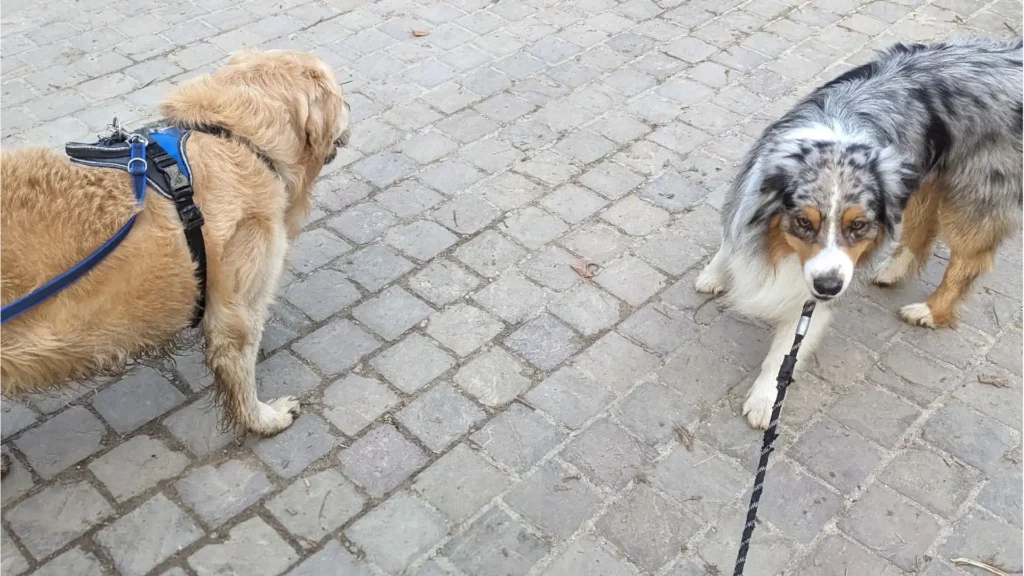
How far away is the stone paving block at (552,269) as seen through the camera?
4.60 m

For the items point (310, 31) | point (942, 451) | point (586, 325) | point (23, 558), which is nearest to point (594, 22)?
point (310, 31)

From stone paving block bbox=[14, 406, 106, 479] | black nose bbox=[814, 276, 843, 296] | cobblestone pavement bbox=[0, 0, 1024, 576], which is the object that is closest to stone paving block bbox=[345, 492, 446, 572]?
cobblestone pavement bbox=[0, 0, 1024, 576]

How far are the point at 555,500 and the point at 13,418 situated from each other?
2.53m

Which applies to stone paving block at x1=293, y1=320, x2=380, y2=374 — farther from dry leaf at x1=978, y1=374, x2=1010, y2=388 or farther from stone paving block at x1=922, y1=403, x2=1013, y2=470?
dry leaf at x1=978, y1=374, x2=1010, y2=388

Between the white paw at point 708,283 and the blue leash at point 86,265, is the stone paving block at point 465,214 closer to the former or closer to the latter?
the white paw at point 708,283

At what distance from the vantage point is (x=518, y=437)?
3.77 meters

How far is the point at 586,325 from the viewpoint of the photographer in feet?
14.3

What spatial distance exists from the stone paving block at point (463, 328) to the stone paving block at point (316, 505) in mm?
955

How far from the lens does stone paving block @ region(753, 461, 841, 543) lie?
3.44 meters

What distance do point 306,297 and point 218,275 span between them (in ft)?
3.95

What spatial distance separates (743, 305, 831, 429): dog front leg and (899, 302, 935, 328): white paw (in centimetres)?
74

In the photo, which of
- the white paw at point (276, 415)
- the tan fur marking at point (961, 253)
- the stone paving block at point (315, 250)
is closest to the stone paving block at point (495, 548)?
the white paw at point (276, 415)

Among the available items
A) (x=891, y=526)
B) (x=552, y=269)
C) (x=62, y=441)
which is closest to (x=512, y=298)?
(x=552, y=269)

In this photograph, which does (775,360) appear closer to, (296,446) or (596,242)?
(596,242)
